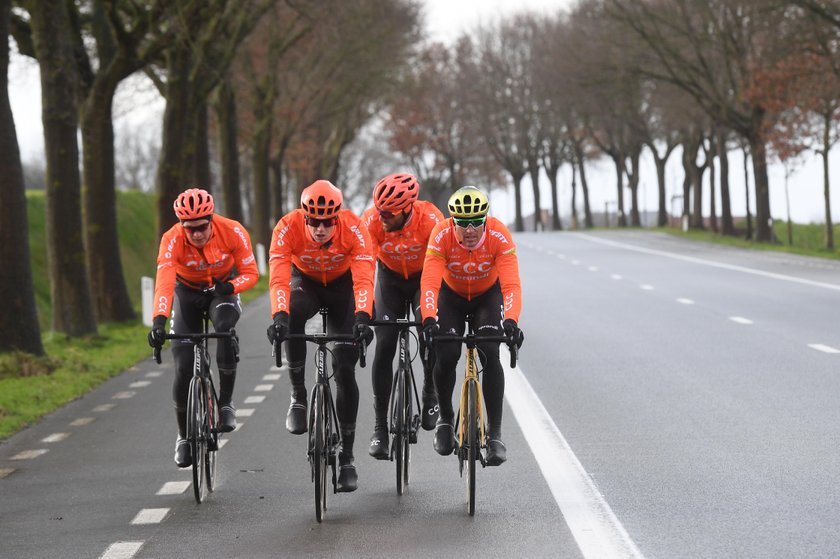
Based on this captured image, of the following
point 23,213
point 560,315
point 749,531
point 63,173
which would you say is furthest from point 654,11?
point 749,531

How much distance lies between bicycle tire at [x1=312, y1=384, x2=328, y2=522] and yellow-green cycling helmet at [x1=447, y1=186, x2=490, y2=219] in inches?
47.9

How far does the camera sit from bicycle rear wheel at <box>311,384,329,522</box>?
779 cm

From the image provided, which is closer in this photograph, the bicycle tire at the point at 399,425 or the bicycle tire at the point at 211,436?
the bicycle tire at the point at 399,425

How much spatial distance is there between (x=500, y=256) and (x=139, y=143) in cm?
13089

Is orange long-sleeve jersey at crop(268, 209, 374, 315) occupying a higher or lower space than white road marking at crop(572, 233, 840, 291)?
higher

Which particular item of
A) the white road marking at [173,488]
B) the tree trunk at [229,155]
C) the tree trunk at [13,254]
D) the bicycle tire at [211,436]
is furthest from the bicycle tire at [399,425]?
the tree trunk at [229,155]

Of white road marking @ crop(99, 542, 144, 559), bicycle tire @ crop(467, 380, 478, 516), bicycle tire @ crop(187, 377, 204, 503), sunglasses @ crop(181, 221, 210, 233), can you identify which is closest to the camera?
white road marking @ crop(99, 542, 144, 559)

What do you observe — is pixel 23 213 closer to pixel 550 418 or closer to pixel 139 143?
pixel 550 418

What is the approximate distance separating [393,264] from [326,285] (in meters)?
0.73

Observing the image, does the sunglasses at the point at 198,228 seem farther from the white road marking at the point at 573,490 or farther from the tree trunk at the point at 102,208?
the tree trunk at the point at 102,208

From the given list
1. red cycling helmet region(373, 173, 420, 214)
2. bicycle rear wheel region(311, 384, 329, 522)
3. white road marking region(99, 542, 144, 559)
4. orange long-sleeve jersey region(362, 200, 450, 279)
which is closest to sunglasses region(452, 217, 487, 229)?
red cycling helmet region(373, 173, 420, 214)

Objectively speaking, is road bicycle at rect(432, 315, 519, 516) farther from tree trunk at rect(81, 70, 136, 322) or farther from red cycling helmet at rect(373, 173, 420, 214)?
tree trunk at rect(81, 70, 136, 322)

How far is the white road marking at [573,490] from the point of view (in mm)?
6984

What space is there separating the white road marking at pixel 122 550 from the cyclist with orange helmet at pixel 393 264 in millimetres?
1883
